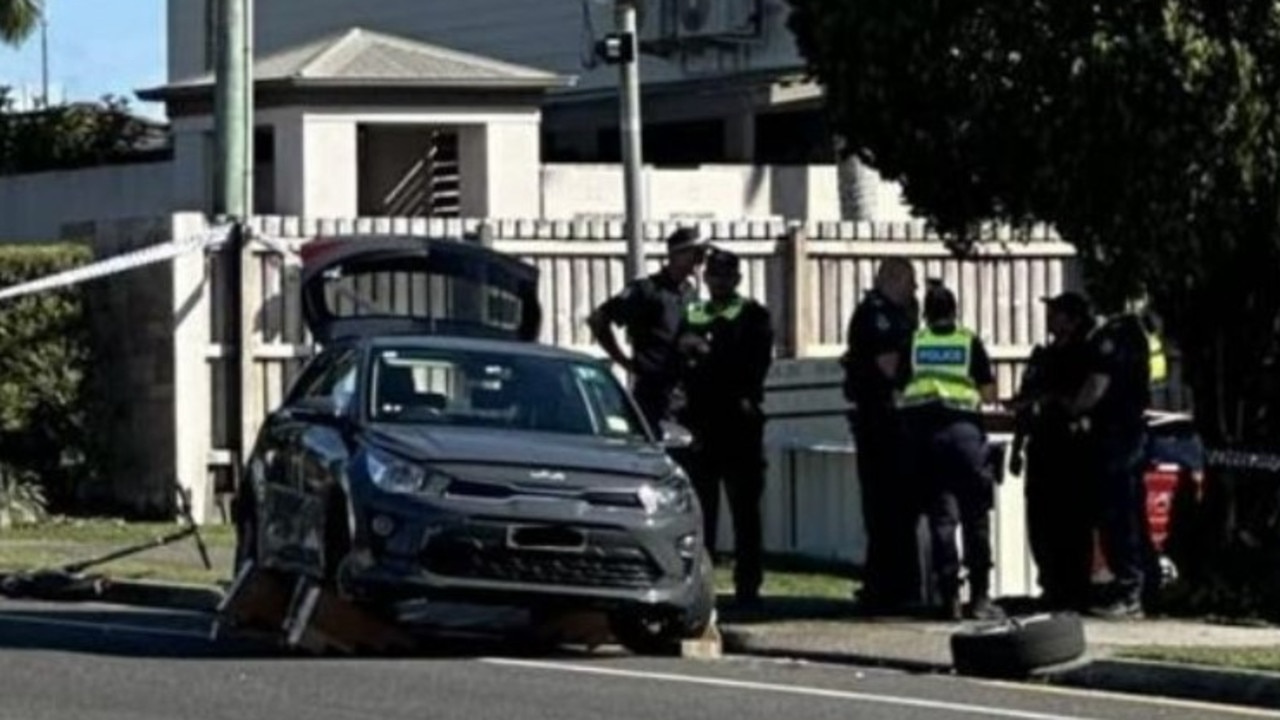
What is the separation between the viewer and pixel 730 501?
64.2ft

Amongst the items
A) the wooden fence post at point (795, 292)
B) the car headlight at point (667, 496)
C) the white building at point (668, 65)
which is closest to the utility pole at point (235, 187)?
the wooden fence post at point (795, 292)

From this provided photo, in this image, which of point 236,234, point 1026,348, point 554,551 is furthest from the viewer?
point 1026,348

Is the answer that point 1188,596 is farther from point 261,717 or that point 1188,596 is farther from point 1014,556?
point 261,717

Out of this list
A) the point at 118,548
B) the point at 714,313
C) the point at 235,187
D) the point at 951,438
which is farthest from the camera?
the point at 235,187

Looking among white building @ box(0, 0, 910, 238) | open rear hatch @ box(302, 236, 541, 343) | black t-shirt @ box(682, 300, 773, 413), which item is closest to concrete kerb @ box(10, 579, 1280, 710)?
black t-shirt @ box(682, 300, 773, 413)

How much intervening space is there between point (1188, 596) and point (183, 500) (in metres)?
7.31

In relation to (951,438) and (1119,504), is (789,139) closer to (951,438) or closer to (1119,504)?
(1119,504)

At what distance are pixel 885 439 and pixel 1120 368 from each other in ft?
4.44

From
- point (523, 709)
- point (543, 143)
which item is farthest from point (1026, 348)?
point (543, 143)

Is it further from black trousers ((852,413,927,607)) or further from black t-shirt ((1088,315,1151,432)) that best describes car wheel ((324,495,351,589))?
black t-shirt ((1088,315,1151,432))

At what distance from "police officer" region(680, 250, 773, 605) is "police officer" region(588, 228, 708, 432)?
41cm

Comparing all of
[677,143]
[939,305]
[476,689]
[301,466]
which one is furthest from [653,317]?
[677,143]

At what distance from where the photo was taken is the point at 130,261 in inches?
1021

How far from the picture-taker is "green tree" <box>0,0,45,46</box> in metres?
43.3
